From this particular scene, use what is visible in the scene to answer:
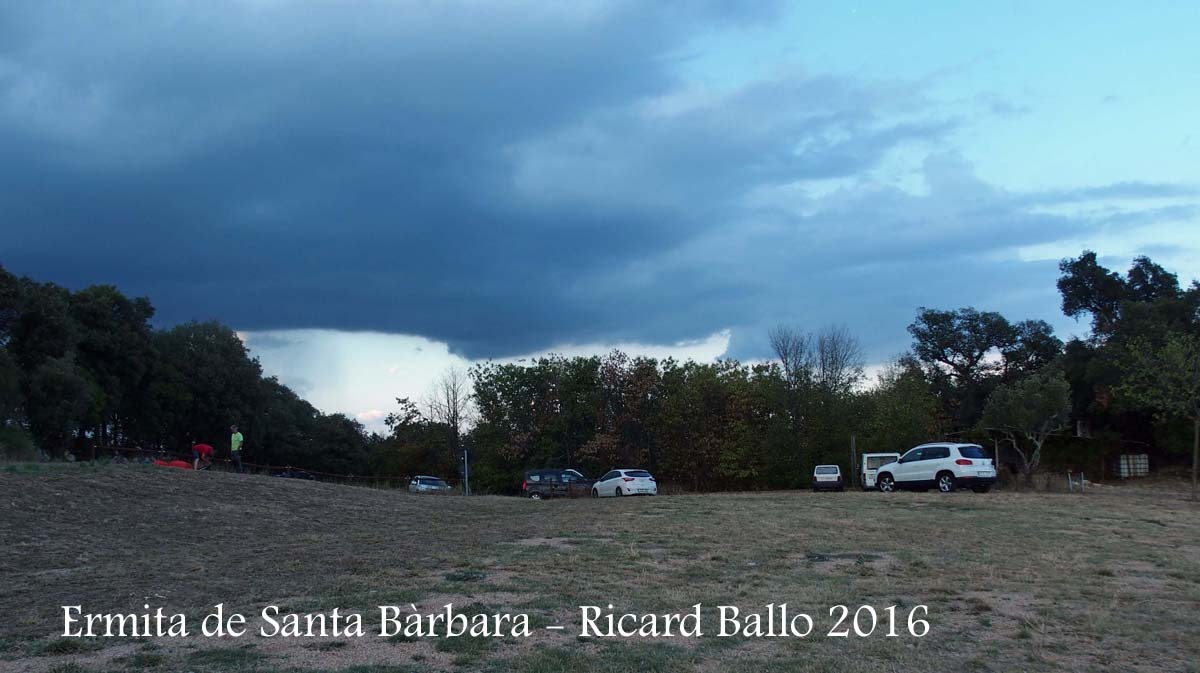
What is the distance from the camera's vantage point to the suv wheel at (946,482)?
2916 cm

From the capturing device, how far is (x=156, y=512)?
16.7 meters

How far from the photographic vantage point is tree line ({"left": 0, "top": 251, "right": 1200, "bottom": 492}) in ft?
148

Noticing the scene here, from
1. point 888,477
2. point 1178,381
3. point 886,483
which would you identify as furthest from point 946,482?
point 1178,381

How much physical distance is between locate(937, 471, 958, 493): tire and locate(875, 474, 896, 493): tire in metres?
2.26

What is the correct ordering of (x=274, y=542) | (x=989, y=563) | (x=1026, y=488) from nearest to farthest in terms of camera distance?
(x=989, y=563), (x=274, y=542), (x=1026, y=488)

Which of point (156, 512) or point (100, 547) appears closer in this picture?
point (100, 547)

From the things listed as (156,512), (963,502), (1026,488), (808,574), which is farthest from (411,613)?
(1026,488)

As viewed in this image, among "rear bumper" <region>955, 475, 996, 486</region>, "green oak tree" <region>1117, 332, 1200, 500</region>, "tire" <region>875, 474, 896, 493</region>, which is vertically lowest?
"tire" <region>875, 474, 896, 493</region>

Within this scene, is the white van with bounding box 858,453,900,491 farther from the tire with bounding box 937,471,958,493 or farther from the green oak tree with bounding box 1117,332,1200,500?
the green oak tree with bounding box 1117,332,1200,500

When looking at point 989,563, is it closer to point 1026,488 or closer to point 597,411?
point 1026,488

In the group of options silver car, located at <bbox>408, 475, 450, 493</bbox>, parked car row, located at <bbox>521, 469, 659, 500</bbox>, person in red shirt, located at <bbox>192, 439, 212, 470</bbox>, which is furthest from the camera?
silver car, located at <bbox>408, 475, 450, 493</bbox>

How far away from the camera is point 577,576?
1098cm

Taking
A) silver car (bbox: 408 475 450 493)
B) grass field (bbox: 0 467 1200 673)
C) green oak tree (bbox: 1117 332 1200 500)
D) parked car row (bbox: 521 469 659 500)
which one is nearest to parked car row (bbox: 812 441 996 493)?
green oak tree (bbox: 1117 332 1200 500)

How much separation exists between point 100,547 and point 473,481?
152 ft
